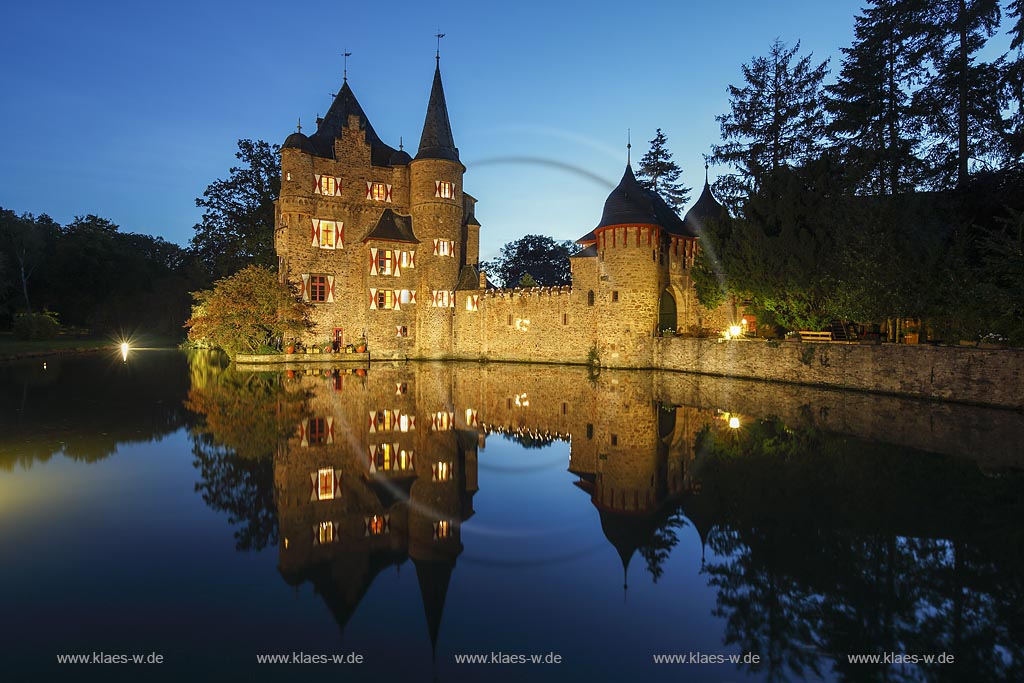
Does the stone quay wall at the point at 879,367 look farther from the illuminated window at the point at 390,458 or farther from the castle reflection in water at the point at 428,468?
the illuminated window at the point at 390,458

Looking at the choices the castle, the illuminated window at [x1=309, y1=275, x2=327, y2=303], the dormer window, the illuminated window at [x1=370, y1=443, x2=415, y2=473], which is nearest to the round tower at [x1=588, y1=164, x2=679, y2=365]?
the castle

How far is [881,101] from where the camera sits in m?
21.2

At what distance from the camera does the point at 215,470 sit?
25.2 ft

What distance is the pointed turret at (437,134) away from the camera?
28688 mm

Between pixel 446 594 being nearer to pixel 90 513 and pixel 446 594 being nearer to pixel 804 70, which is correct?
pixel 90 513

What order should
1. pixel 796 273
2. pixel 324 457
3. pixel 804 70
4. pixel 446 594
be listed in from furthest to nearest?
pixel 804 70 < pixel 796 273 < pixel 324 457 < pixel 446 594

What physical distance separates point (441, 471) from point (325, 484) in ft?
5.15

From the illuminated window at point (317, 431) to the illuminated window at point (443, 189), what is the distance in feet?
64.0

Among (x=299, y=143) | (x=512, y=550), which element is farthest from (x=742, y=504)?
(x=299, y=143)

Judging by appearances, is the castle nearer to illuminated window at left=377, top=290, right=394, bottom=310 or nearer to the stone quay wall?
illuminated window at left=377, top=290, right=394, bottom=310

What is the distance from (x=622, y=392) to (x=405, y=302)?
15860 millimetres

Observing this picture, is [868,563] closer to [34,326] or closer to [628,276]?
[628,276]

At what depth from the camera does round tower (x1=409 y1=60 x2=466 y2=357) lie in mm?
28625

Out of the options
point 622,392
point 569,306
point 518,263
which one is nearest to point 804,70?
point 569,306
